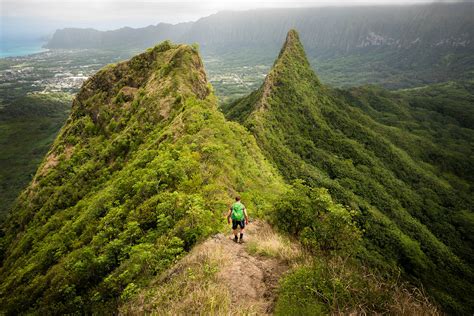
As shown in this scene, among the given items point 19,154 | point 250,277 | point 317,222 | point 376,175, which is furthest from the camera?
point 19,154

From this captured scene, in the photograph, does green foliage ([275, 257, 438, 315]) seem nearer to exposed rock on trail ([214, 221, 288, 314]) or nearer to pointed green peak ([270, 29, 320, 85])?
exposed rock on trail ([214, 221, 288, 314])

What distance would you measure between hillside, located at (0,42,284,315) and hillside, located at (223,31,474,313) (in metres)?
33.3

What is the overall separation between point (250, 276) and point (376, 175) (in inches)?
3721

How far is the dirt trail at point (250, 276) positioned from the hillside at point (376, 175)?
51924 millimetres

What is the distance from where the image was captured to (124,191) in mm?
23406

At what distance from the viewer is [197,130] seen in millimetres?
28750

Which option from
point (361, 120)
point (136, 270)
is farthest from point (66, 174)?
point (361, 120)

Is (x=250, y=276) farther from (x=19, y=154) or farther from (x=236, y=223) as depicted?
(x=19, y=154)

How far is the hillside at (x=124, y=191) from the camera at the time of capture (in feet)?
50.4

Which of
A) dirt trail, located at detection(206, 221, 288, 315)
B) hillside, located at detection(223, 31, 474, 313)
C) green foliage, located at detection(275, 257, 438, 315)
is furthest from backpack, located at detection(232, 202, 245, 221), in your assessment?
hillside, located at detection(223, 31, 474, 313)

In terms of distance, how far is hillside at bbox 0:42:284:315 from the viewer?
605 inches

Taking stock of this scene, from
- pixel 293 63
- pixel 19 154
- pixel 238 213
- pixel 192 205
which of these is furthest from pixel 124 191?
pixel 19 154

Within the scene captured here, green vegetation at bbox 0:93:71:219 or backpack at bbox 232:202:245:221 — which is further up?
backpack at bbox 232:202:245:221

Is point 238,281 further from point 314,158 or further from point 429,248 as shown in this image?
point 429,248
